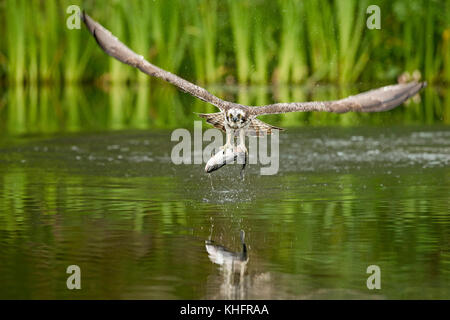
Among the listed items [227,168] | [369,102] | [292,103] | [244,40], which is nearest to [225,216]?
[292,103]

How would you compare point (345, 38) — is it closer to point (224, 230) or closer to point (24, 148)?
point (24, 148)

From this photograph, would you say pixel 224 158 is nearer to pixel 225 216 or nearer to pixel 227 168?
pixel 225 216

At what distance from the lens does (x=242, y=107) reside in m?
8.56

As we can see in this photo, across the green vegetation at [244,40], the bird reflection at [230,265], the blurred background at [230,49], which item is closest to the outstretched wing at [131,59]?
the bird reflection at [230,265]

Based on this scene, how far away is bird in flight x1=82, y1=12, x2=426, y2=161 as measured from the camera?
7996mm

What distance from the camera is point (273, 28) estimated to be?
2256 centimetres

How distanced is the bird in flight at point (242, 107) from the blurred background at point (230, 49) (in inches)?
416

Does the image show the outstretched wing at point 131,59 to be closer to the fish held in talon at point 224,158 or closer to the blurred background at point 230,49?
the fish held in talon at point 224,158

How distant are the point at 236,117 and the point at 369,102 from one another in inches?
43.5

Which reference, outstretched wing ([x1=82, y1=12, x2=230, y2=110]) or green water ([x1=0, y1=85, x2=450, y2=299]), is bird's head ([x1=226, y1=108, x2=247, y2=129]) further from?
green water ([x1=0, y1=85, x2=450, y2=299])

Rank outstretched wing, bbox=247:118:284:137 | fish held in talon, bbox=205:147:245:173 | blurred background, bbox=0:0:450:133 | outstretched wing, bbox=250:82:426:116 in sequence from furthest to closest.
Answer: blurred background, bbox=0:0:450:133, outstretched wing, bbox=247:118:284:137, fish held in talon, bbox=205:147:245:173, outstretched wing, bbox=250:82:426:116

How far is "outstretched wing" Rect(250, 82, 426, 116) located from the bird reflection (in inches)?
52.8

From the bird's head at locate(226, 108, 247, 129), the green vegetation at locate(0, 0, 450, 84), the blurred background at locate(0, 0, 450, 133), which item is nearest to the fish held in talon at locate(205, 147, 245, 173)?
the bird's head at locate(226, 108, 247, 129)
